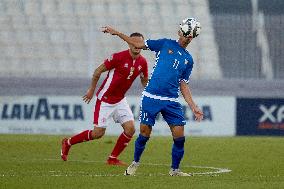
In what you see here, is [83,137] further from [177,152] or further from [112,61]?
[177,152]

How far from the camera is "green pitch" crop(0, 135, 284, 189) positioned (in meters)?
11.3

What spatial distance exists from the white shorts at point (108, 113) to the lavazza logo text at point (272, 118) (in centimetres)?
1022

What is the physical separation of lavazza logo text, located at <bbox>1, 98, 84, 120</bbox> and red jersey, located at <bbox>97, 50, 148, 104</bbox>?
30.0ft

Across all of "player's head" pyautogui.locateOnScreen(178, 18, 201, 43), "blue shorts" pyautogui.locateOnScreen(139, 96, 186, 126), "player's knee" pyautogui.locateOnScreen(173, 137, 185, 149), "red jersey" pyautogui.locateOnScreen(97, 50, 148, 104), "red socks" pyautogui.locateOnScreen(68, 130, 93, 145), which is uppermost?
"player's head" pyautogui.locateOnScreen(178, 18, 201, 43)

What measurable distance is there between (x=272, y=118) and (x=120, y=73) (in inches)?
423

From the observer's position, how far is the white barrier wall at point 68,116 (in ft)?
84.5

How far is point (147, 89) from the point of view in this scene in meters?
13.3

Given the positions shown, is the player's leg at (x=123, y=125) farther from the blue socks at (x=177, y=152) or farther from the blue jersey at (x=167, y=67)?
the blue jersey at (x=167, y=67)

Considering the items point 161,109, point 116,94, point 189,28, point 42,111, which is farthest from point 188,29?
point 42,111

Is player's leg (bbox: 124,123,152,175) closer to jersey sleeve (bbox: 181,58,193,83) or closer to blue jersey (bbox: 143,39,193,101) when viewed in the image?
blue jersey (bbox: 143,39,193,101)

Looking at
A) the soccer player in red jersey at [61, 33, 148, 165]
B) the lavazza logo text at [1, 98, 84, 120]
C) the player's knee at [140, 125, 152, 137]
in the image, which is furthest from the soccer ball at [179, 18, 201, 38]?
the lavazza logo text at [1, 98, 84, 120]

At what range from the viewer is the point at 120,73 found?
1645 centimetres

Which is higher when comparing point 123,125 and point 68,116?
point 123,125

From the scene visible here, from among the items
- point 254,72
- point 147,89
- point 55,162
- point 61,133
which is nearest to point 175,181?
point 147,89
